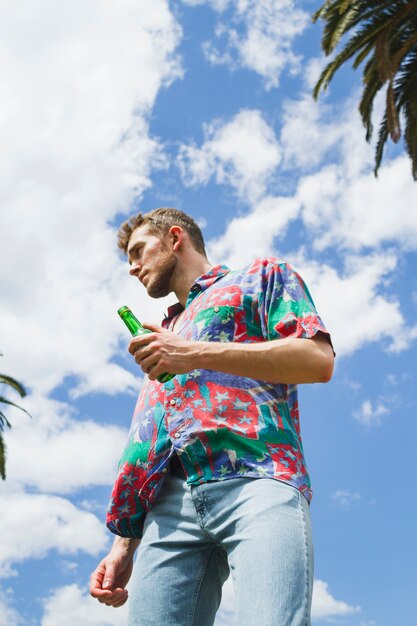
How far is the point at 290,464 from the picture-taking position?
2.57 meters

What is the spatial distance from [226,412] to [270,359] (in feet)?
0.85

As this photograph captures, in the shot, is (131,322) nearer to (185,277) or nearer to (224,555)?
(185,277)

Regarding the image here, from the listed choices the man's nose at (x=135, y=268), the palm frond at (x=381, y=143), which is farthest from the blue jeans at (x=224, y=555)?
the palm frond at (x=381, y=143)

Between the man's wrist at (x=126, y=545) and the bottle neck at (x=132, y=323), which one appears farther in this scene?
the man's wrist at (x=126, y=545)

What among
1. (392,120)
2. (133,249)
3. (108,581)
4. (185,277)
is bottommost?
(108,581)

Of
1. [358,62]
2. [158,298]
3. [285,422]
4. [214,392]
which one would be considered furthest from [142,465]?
[358,62]

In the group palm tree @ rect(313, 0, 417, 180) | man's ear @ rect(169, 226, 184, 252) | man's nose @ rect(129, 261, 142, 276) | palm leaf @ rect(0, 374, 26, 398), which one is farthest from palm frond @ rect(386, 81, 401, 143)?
palm leaf @ rect(0, 374, 26, 398)

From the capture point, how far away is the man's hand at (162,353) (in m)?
2.63

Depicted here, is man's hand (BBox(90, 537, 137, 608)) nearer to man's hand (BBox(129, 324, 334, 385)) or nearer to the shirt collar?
man's hand (BBox(129, 324, 334, 385))

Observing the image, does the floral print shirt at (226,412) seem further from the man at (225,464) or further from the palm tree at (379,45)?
the palm tree at (379,45)

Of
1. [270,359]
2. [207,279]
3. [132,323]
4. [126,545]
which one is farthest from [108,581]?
[207,279]

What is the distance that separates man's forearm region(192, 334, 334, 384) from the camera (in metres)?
2.64

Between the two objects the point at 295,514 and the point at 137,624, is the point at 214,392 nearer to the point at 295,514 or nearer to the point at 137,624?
the point at 295,514

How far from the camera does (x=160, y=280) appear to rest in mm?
3521
